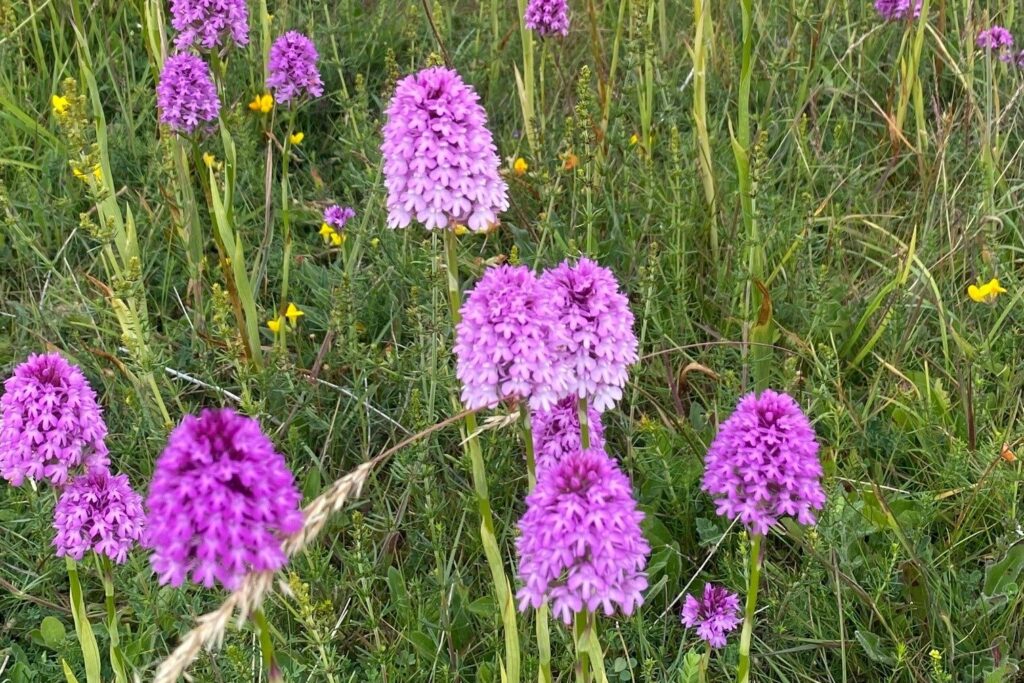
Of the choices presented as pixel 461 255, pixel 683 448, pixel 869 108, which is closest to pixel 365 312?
pixel 461 255

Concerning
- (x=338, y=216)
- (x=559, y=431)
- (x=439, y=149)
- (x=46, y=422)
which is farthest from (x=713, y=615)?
(x=338, y=216)

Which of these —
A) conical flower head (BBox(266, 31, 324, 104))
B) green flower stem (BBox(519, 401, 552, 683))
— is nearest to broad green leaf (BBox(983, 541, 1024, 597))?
green flower stem (BBox(519, 401, 552, 683))

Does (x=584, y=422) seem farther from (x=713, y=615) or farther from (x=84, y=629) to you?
(x=84, y=629)

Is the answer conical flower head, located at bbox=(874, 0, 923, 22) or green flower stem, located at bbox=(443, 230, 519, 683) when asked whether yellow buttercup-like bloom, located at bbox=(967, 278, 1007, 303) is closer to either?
conical flower head, located at bbox=(874, 0, 923, 22)

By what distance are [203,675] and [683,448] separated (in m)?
1.14

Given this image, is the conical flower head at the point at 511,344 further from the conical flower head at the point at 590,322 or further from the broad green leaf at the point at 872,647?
the broad green leaf at the point at 872,647

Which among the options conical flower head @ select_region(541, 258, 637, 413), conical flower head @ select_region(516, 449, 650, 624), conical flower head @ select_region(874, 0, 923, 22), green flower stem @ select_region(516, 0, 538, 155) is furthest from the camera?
conical flower head @ select_region(874, 0, 923, 22)

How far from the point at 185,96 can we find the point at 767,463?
1.97 meters

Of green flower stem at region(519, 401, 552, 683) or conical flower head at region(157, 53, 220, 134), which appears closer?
green flower stem at region(519, 401, 552, 683)

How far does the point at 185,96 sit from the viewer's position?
2734 mm

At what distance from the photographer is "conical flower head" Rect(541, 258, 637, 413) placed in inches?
55.9

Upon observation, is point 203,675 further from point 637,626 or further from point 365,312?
point 365,312

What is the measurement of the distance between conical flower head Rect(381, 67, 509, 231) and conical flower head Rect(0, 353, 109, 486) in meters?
0.59

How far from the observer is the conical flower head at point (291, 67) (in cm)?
317
